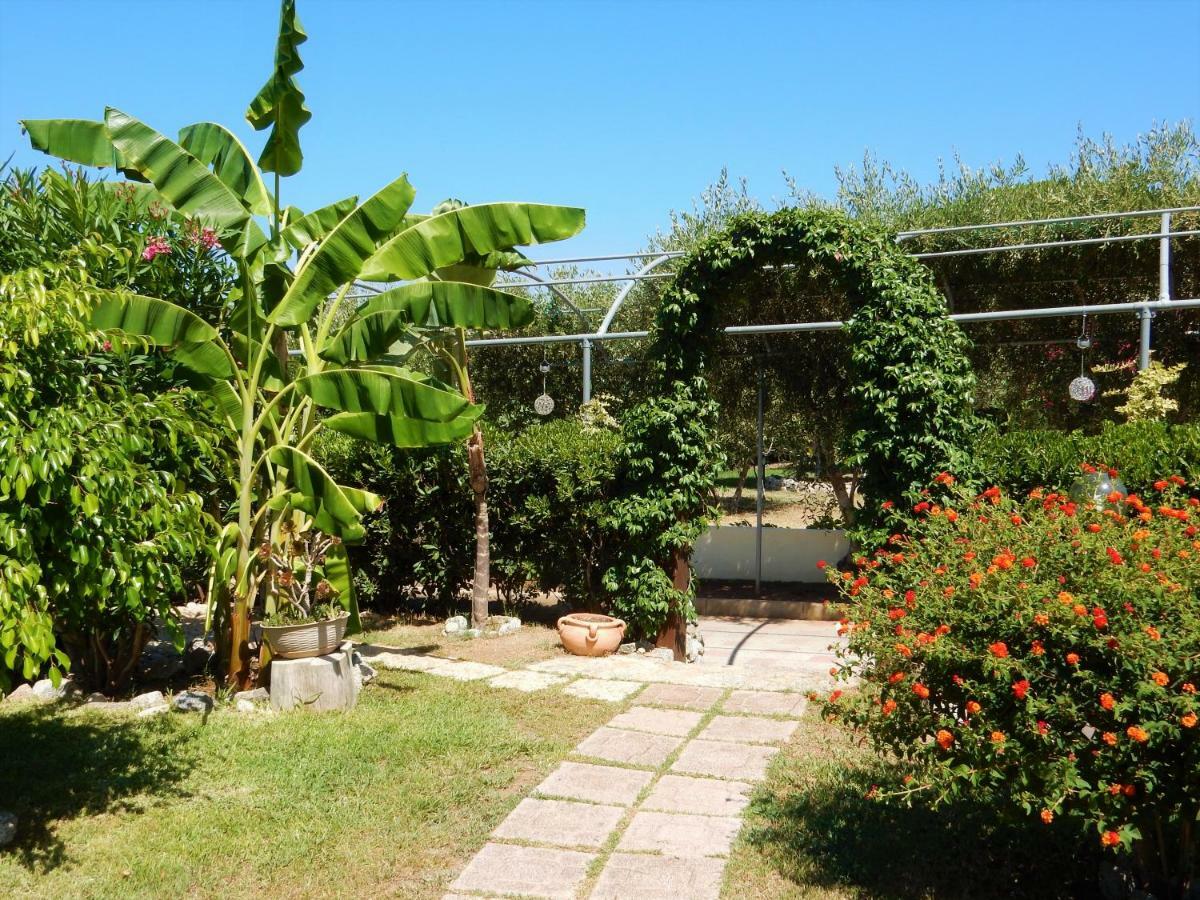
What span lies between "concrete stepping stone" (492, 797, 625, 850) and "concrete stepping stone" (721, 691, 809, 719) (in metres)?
1.97

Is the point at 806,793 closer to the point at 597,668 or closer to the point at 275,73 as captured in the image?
the point at 597,668

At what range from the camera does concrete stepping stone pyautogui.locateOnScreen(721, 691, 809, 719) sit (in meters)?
6.56

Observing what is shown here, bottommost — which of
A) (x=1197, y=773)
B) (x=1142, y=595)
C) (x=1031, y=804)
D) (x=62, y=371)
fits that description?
(x=1031, y=804)

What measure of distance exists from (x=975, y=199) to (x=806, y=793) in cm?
1114

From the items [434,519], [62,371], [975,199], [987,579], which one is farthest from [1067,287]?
[62,371]

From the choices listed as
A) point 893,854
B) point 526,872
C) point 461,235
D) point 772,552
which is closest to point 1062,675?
point 893,854

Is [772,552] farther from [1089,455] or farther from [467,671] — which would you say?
[467,671]

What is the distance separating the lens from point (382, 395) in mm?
6395

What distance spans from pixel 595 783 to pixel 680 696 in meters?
1.87

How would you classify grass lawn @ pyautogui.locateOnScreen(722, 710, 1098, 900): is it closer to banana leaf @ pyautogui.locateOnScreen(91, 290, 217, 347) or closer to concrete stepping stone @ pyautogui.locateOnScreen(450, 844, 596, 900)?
concrete stepping stone @ pyautogui.locateOnScreen(450, 844, 596, 900)

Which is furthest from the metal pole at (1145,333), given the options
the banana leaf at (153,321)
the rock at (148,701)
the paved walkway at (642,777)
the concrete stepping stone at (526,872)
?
the rock at (148,701)

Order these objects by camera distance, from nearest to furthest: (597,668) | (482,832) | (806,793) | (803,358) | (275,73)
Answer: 1. (482,832)
2. (806,793)
3. (275,73)
4. (597,668)
5. (803,358)

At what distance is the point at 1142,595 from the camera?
3158 millimetres

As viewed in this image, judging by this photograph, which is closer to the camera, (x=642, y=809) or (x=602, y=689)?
(x=642, y=809)
